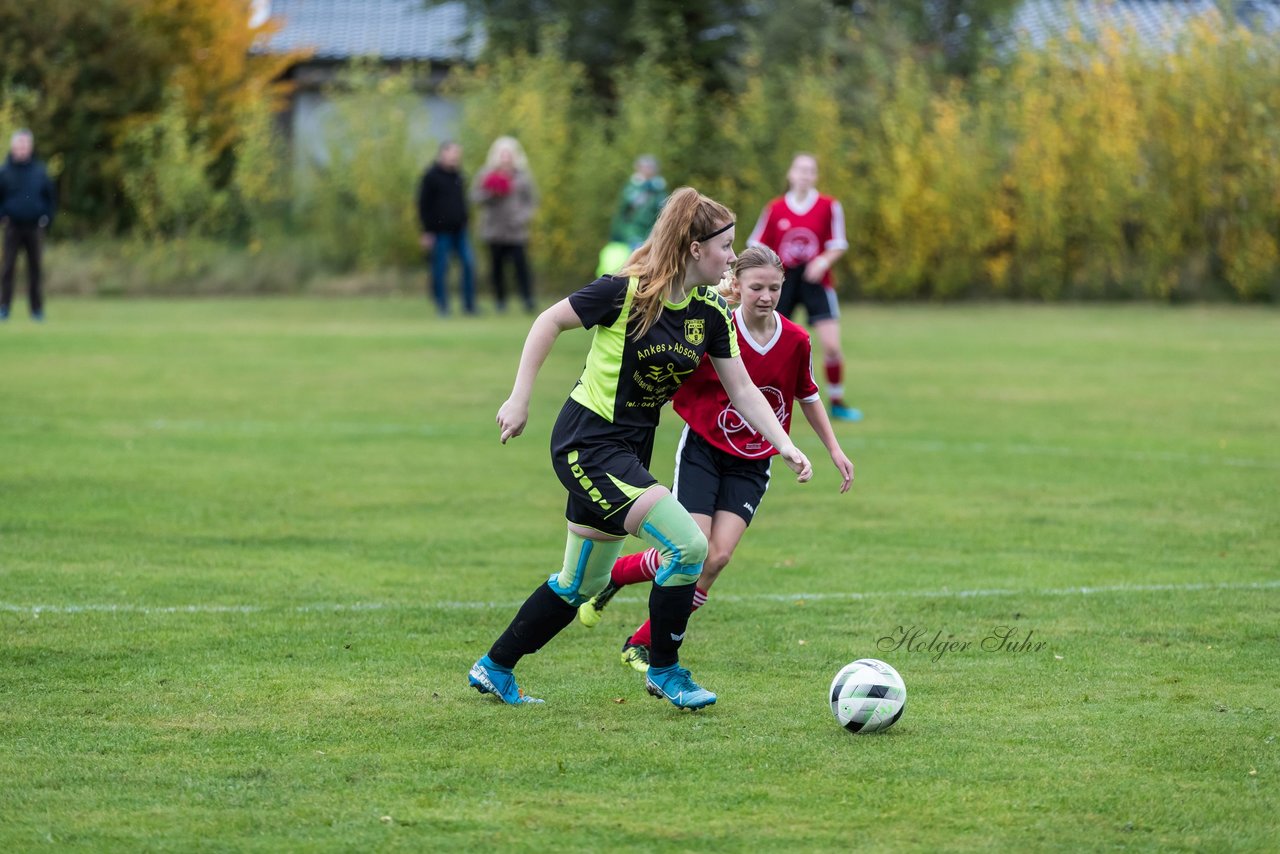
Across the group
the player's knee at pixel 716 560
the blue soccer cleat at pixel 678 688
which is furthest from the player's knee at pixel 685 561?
the player's knee at pixel 716 560

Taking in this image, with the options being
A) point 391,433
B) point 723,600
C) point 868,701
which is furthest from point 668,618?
point 391,433

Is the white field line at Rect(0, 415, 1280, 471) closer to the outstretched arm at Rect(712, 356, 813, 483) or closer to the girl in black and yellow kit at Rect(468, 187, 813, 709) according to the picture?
the outstretched arm at Rect(712, 356, 813, 483)

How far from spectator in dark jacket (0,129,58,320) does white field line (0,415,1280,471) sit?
843 cm

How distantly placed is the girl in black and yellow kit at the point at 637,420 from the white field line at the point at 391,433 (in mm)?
6668

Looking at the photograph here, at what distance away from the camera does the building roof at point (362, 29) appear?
44.9m

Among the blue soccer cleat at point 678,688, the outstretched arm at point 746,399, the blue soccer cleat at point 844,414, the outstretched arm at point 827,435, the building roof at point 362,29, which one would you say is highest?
the building roof at point 362,29

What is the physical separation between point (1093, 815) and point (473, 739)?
183 cm

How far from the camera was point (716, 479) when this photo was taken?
21.3 feet

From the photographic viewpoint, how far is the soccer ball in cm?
530

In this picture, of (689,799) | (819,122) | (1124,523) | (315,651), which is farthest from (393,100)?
(689,799)

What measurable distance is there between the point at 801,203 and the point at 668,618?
850 cm

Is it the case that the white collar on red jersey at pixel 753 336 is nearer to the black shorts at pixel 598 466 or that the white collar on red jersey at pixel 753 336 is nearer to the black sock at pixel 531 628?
the black shorts at pixel 598 466

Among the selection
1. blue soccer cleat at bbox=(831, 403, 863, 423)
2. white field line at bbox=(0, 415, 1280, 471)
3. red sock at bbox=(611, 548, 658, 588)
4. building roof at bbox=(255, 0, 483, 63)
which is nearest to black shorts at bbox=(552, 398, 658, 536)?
red sock at bbox=(611, 548, 658, 588)

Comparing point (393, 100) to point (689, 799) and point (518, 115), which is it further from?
point (689, 799)
